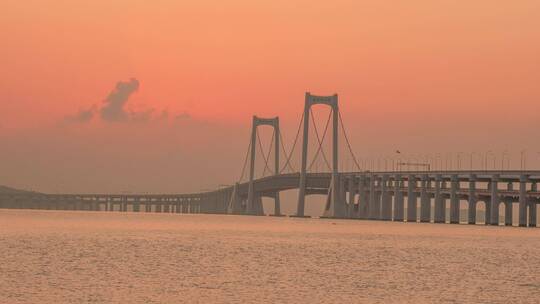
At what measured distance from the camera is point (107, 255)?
2048 inches

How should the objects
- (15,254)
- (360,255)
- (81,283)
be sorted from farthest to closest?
(360,255), (15,254), (81,283)

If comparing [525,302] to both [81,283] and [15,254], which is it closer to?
[81,283]

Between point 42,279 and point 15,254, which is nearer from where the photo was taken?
point 42,279

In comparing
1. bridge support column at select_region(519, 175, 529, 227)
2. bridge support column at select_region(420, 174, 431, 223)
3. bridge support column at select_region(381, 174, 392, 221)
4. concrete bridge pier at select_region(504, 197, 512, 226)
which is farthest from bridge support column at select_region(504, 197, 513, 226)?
bridge support column at select_region(381, 174, 392, 221)

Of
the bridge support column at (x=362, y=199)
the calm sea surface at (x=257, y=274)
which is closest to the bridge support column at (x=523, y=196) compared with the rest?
the bridge support column at (x=362, y=199)

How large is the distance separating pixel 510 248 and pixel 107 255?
2760 cm

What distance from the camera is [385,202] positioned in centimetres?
14300

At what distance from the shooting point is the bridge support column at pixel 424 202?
442 feet

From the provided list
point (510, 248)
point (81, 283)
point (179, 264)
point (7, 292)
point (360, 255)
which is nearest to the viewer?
point (7, 292)

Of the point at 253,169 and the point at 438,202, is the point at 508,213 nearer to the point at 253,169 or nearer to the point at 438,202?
the point at 438,202

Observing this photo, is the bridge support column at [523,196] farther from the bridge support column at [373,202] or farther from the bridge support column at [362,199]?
the bridge support column at [362,199]

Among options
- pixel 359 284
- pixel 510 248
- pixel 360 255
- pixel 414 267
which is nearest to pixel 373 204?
pixel 510 248

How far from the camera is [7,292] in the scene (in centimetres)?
3167

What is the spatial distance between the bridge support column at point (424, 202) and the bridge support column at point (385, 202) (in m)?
5.45
